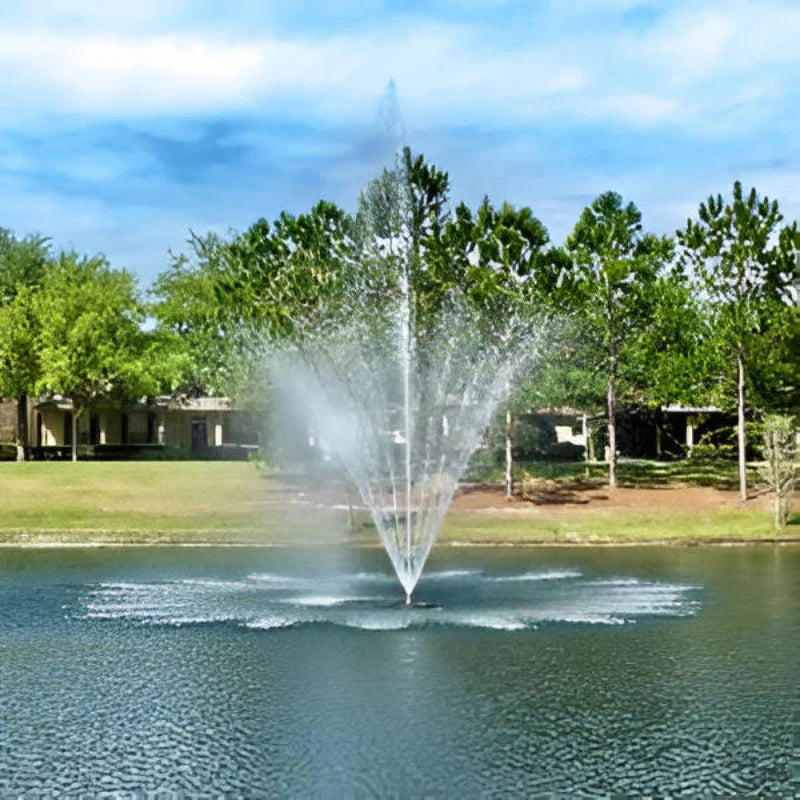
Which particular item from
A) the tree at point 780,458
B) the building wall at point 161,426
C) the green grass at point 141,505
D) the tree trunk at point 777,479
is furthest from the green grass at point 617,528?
the building wall at point 161,426

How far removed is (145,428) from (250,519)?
1723 inches

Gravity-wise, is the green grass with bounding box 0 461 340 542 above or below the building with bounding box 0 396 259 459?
below

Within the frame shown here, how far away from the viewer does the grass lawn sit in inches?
1414

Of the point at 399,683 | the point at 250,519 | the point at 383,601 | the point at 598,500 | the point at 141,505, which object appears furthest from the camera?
the point at 598,500

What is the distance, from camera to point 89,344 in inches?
2670

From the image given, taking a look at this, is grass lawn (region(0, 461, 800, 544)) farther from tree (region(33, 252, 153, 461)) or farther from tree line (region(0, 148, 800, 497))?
tree (region(33, 252, 153, 461))

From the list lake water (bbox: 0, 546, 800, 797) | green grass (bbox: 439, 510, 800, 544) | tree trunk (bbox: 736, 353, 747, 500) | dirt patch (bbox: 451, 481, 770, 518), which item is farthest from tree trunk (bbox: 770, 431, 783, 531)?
lake water (bbox: 0, 546, 800, 797)

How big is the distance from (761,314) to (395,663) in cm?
3169

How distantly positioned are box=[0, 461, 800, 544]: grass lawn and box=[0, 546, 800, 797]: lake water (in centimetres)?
698

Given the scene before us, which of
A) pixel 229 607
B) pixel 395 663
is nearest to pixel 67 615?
pixel 229 607

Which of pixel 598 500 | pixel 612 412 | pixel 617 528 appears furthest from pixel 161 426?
pixel 617 528

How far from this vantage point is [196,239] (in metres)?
81.9

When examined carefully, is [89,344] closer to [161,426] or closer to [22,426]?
[22,426]

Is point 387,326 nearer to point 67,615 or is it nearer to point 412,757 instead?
point 67,615
